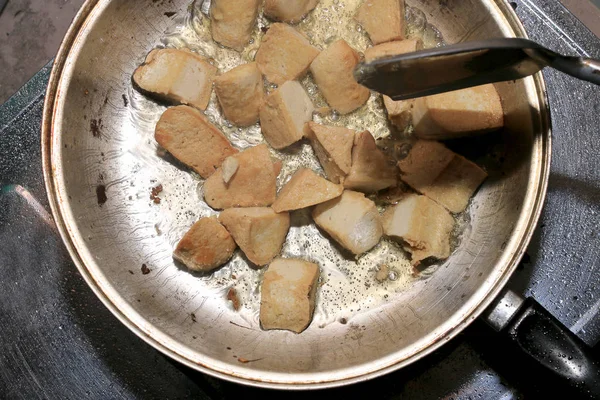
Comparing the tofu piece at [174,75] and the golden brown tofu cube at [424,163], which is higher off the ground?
the golden brown tofu cube at [424,163]

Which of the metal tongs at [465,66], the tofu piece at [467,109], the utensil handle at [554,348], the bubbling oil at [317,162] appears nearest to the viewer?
the metal tongs at [465,66]

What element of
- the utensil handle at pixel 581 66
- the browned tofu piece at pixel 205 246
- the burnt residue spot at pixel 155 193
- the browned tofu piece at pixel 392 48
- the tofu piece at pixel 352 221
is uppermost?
the utensil handle at pixel 581 66

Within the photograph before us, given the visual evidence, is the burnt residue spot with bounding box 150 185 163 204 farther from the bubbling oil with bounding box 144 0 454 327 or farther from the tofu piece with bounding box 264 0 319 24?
the tofu piece with bounding box 264 0 319 24

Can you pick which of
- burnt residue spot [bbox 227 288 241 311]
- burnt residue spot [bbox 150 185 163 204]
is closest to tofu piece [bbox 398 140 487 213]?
burnt residue spot [bbox 227 288 241 311]

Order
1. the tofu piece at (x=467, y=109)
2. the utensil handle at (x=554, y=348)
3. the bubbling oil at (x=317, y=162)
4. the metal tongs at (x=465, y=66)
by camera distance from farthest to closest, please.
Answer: the bubbling oil at (x=317, y=162)
the tofu piece at (x=467, y=109)
the utensil handle at (x=554, y=348)
the metal tongs at (x=465, y=66)

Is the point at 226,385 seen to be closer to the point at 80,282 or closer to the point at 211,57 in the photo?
the point at 80,282

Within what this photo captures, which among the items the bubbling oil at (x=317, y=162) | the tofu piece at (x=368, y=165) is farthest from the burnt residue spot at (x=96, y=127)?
the tofu piece at (x=368, y=165)

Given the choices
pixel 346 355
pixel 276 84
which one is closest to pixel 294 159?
Answer: pixel 276 84

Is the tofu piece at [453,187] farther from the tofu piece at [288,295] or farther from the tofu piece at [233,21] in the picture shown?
the tofu piece at [233,21]
